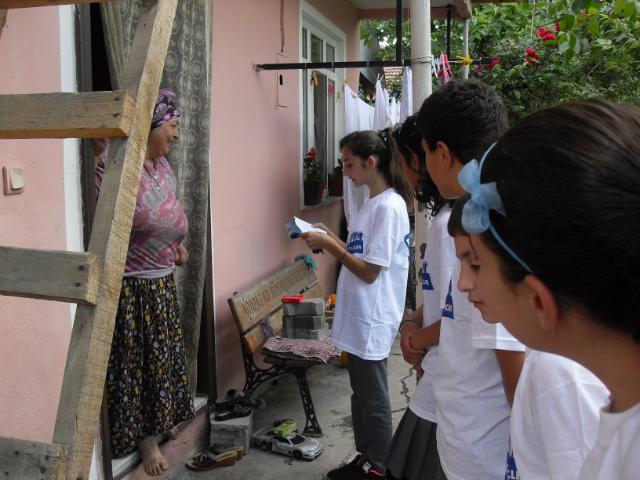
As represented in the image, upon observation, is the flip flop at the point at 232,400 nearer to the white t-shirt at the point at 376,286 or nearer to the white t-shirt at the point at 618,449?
the white t-shirt at the point at 376,286

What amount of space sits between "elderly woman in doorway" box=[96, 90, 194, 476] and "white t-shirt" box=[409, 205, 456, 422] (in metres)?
1.39

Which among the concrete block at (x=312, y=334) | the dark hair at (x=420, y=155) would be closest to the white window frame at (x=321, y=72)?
the concrete block at (x=312, y=334)

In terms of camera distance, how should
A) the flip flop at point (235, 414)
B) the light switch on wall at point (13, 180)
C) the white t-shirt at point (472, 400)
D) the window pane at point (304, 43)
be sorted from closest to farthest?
the white t-shirt at point (472, 400), the light switch on wall at point (13, 180), the flip flop at point (235, 414), the window pane at point (304, 43)

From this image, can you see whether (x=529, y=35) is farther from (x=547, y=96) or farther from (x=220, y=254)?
(x=220, y=254)

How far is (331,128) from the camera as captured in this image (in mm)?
6734

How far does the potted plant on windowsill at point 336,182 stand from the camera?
249 inches

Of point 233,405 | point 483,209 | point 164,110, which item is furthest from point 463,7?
point 483,209

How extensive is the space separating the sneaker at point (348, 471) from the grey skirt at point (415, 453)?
1415 mm

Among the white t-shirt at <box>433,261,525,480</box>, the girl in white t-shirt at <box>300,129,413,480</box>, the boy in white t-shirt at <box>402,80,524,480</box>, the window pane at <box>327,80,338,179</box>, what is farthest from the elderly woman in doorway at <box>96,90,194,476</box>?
the window pane at <box>327,80,338,179</box>

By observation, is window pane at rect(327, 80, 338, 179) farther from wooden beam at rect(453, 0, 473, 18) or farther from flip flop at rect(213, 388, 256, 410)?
flip flop at rect(213, 388, 256, 410)

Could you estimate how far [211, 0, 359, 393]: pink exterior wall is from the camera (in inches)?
144

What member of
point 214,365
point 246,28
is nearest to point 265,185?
point 246,28

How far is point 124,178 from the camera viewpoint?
1.16 metres

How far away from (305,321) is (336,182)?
8.99 feet
